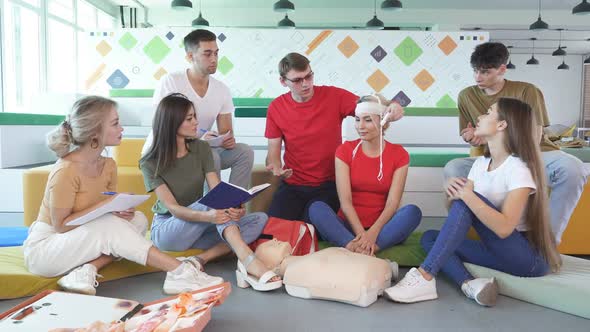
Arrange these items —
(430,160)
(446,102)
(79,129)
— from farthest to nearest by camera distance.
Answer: (446,102) < (430,160) < (79,129)

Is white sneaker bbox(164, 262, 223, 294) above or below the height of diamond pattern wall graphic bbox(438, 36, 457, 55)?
below

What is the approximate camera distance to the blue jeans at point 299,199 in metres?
3.04

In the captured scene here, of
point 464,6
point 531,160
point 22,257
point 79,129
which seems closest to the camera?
point 531,160

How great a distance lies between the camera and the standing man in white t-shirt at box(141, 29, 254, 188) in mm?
3217

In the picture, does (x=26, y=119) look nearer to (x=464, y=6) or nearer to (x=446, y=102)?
(x=446, y=102)

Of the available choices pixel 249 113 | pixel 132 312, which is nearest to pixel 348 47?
pixel 249 113

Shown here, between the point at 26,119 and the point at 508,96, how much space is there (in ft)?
13.4

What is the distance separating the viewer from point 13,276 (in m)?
2.26

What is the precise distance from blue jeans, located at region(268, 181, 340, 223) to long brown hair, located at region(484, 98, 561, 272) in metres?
1.11

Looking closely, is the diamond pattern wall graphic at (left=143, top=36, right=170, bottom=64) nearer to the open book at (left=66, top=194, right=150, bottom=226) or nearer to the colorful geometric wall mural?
the colorful geometric wall mural

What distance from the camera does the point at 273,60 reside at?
9266mm

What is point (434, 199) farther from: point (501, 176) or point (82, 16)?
point (82, 16)

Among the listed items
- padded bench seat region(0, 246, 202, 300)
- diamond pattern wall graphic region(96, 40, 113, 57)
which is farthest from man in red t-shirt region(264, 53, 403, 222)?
diamond pattern wall graphic region(96, 40, 113, 57)

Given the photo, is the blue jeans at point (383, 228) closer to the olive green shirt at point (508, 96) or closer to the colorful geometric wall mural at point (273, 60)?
the olive green shirt at point (508, 96)
